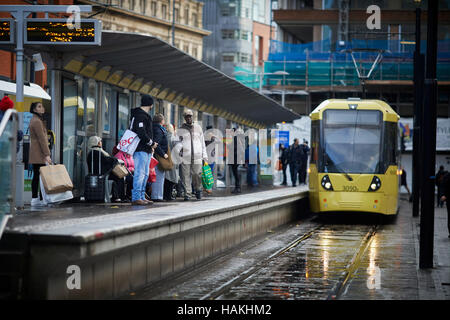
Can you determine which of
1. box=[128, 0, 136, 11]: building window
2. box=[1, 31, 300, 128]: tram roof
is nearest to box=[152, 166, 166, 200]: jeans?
box=[1, 31, 300, 128]: tram roof

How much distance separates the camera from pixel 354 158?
77.1ft

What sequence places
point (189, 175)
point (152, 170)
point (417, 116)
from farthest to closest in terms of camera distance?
1. point (417, 116)
2. point (189, 175)
3. point (152, 170)

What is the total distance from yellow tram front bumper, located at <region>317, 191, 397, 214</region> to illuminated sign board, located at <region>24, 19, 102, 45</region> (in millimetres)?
11240

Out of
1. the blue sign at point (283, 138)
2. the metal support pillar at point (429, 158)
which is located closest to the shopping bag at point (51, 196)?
the metal support pillar at point (429, 158)

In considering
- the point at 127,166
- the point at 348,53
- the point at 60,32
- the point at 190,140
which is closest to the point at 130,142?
the point at 127,166

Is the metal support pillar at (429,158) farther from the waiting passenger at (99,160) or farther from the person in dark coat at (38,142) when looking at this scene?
the waiting passenger at (99,160)

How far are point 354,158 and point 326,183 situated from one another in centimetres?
97

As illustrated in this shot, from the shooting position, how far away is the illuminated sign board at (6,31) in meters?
13.5

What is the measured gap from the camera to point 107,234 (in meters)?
9.06

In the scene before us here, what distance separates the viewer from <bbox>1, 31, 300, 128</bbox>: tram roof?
1506cm

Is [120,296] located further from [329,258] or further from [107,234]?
[329,258]

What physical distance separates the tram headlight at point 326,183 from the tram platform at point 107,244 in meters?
6.92

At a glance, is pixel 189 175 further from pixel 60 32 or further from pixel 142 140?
pixel 60 32

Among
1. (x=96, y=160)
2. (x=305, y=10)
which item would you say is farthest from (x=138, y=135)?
(x=305, y=10)
